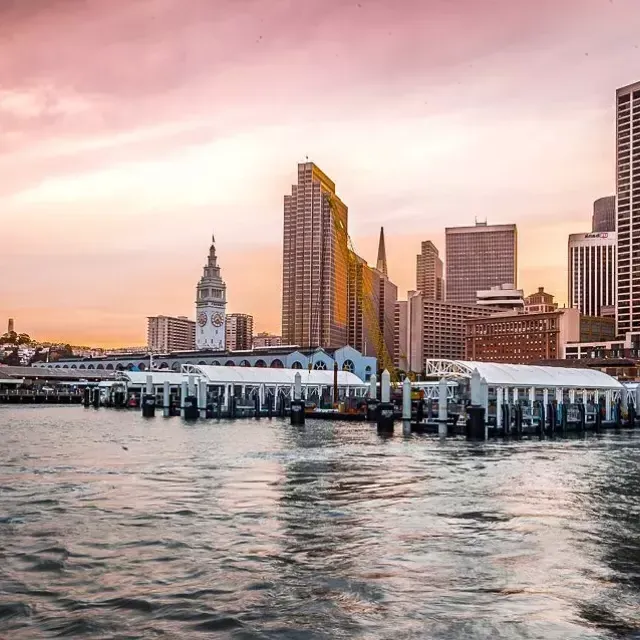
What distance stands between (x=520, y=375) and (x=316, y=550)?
220 feet

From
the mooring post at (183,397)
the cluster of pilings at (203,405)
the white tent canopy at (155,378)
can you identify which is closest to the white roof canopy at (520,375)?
the cluster of pilings at (203,405)

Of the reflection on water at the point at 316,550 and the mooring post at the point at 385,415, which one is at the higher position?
the mooring post at the point at 385,415

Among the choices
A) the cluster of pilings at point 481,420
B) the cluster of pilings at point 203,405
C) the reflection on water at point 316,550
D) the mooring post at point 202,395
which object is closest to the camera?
the reflection on water at point 316,550

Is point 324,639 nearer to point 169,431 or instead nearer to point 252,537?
point 252,537

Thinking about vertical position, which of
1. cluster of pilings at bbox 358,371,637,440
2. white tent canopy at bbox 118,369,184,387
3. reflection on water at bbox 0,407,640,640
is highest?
white tent canopy at bbox 118,369,184,387

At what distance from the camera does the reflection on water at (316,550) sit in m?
17.0

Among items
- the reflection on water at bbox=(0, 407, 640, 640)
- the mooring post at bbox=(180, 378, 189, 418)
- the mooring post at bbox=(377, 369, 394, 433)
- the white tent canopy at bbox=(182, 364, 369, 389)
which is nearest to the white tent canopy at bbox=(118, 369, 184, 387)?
the white tent canopy at bbox=(182, 364, 369, 389)

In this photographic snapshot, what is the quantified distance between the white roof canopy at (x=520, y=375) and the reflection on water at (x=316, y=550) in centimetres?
3582

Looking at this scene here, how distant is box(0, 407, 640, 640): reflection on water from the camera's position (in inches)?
669

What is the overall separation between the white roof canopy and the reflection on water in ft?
118

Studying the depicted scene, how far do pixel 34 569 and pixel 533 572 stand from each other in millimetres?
12719

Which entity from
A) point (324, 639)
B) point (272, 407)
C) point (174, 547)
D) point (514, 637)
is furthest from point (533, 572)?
point (272, 407)

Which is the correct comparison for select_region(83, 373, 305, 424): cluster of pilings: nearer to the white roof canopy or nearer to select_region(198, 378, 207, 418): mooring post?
select_region(198, 378, 207, 418): mooring post

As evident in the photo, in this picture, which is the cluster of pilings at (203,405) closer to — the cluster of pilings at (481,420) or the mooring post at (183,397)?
the mooring post at (183,397)
